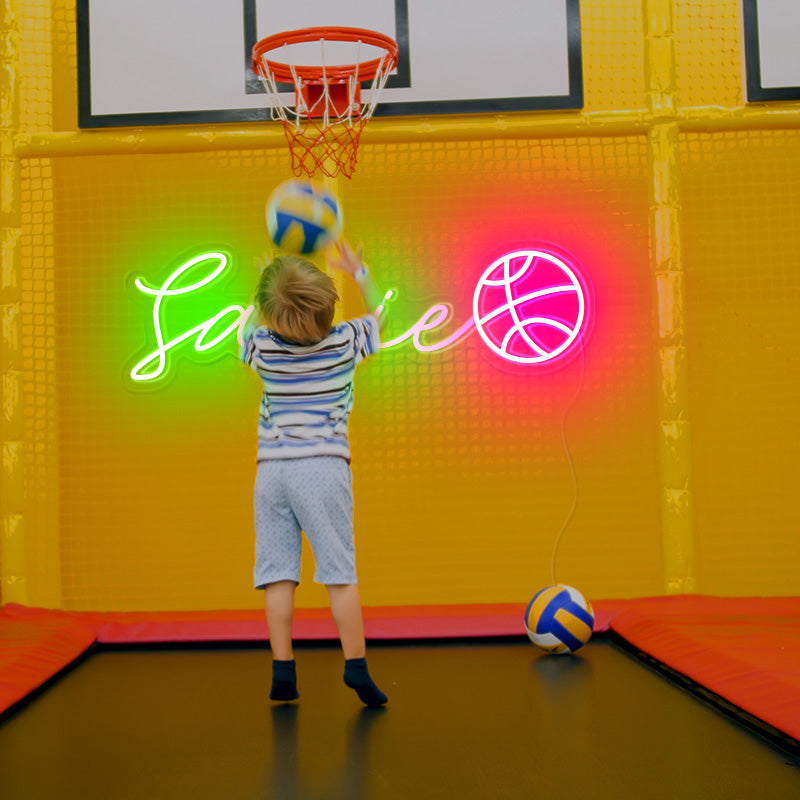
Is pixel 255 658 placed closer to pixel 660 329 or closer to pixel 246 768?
pixel 246 768

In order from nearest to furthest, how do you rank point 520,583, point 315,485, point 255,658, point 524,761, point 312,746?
1. point 524,761
2. point 312,746
3. point 315,485
4. point 255,658
5. point 520,583

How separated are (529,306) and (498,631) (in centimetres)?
153

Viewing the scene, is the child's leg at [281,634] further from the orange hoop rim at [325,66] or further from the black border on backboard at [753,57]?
the black border on backboard at [753,57]

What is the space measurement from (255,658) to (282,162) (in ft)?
7.64

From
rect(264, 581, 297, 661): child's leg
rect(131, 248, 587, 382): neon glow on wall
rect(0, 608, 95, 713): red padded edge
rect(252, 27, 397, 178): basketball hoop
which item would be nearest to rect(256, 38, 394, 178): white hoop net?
rect(252, 27, 397, 178): basketball hoop

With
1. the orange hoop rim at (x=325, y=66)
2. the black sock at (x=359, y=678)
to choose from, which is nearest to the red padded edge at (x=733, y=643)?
the black sock at (x=359, y=678)

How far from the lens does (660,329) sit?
15.1 ft

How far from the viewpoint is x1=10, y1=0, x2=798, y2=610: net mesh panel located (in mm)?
4598

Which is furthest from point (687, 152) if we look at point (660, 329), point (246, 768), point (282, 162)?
point (246, 768)

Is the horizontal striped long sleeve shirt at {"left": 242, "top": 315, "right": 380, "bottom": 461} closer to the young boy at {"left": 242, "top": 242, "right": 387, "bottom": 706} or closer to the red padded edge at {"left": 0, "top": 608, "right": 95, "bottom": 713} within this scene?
the young boy at {"left": 242, "top": 242, "right": 387, "bottom": 706}

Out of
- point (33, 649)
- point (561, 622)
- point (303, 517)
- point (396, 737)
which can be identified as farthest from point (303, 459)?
point (33, 649)

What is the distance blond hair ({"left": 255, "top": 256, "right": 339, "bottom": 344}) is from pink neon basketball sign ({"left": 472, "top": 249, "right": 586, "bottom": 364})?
177 cm

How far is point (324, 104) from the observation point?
14.7 feet

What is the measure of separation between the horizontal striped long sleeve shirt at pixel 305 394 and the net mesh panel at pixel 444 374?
5.41 ft
